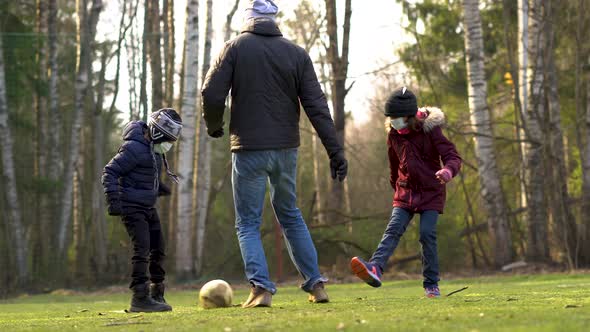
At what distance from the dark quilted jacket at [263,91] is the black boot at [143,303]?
1361 millimetres

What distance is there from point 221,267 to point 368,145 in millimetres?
12903

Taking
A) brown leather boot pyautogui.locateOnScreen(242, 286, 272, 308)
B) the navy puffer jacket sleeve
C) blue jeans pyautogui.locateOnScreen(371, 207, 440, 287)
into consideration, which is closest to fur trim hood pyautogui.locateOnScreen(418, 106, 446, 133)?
blue jeans pyautogui.locateOnScreen(371, 207, 440, 287)

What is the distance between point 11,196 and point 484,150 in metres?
8.01

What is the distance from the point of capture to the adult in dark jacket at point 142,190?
8.14m

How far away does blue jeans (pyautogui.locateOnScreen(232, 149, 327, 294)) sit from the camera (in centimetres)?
764

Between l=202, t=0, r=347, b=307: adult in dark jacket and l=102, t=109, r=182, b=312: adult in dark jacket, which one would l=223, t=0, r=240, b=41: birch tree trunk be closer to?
l=102, t=109, r=182, b=312: adult in dark jacket

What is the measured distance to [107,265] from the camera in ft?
67.6

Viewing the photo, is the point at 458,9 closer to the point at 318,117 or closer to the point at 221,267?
the point at 221,267

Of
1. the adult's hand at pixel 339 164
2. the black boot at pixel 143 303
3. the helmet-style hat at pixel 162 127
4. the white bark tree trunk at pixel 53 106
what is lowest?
the black boot at pixel 143 303

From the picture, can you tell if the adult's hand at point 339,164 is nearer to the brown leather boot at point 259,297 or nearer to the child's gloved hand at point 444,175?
the child's gloved hand at point 444,175

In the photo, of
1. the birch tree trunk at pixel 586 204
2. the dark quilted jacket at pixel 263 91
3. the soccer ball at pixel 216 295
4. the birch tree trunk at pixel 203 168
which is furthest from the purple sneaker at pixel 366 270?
the birch tree trunk at pixel 203 168

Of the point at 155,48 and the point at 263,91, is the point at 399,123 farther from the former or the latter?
the point at 155,48

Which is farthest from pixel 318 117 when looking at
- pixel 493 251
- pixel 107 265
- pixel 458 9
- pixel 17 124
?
pixel 458 9

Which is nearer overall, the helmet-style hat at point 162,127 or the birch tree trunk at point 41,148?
the helmet-style hat at point 162,127
